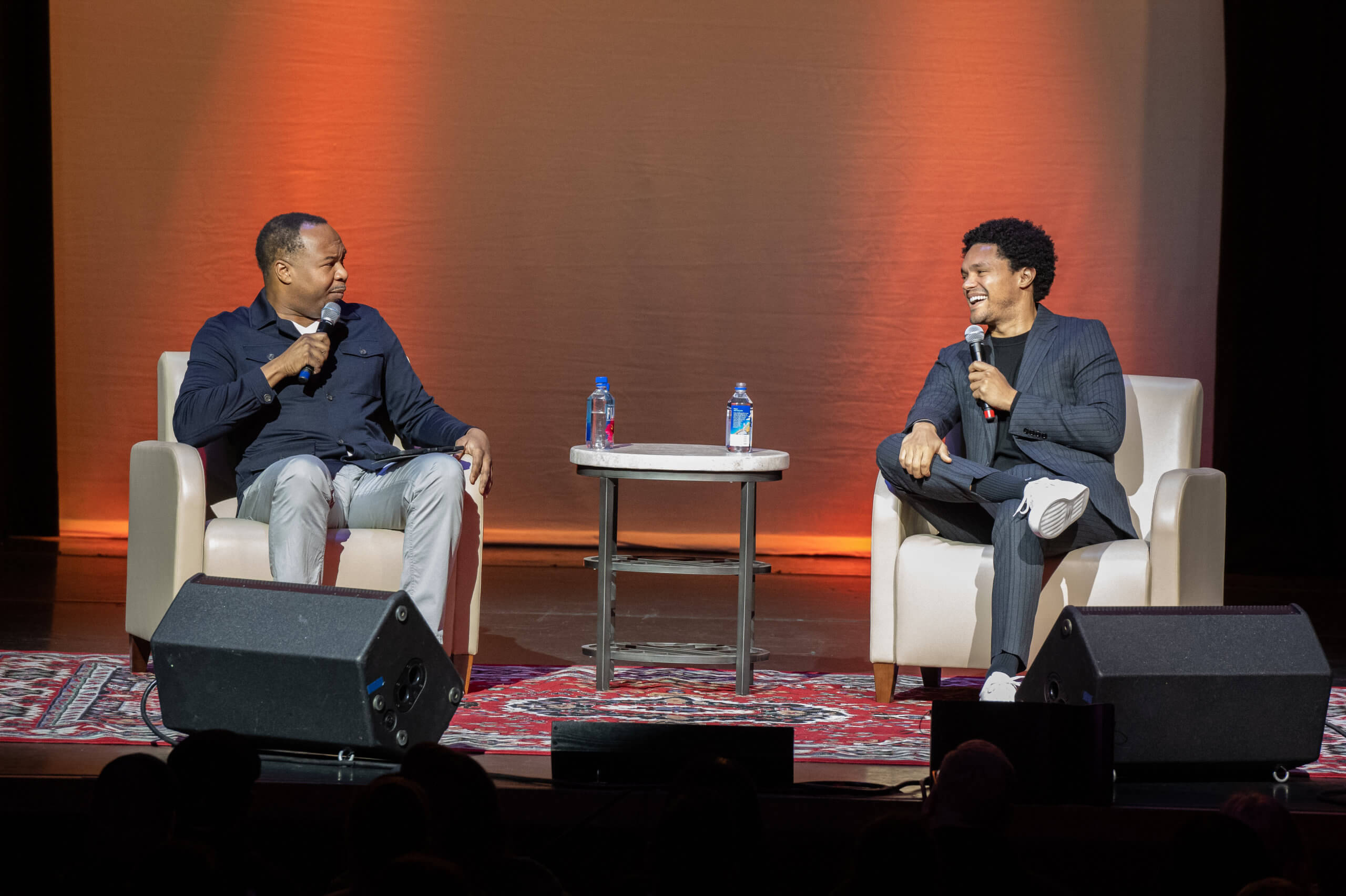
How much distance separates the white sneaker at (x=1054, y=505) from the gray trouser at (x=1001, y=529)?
6 centimetres

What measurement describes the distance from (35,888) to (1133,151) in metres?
4.78

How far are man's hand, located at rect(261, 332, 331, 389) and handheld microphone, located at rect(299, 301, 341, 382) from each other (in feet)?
0.11

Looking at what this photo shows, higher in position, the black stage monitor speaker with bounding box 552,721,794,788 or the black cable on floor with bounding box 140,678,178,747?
the black stage monitor speaker with bounding box 552,721,794,788

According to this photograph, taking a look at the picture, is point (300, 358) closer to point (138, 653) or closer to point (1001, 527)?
point (138, 653)

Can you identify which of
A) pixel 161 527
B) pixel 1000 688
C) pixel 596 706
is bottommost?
pixel 596 706

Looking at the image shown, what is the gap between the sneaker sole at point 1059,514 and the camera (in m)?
2.84

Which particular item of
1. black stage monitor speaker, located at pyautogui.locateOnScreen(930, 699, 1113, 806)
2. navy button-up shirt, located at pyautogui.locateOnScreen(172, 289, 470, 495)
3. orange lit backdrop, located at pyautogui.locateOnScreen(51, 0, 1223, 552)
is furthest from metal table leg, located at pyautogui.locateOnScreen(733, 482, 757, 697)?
orange lit backdrop, located at pyautogui.locateOnScreen(51, 0, 1223, 552)

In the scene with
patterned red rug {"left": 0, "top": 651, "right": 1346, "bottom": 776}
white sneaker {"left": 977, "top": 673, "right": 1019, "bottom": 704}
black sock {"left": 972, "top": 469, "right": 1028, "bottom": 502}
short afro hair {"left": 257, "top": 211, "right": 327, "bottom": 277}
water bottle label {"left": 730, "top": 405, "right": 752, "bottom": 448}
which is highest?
short afro hair {"left": 257, "top": 211, "right": 327, "bottom": 277}

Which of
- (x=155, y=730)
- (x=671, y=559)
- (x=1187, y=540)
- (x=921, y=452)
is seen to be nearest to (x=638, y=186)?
(x=671, y=559)

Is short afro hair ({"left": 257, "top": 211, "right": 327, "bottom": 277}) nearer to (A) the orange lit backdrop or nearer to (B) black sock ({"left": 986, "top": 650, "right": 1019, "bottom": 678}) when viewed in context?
(B) black sock ({"left": 986, "top": 650, "right": 1019, "bottom": 678})

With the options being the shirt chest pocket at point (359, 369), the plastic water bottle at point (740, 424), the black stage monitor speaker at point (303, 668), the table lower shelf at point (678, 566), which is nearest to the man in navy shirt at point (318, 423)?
the shirt chest pocket at point (359, 369)

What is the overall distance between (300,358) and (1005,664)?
1656mm

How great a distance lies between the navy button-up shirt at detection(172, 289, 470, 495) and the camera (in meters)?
3.15

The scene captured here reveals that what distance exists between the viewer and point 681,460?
3.08 meters
